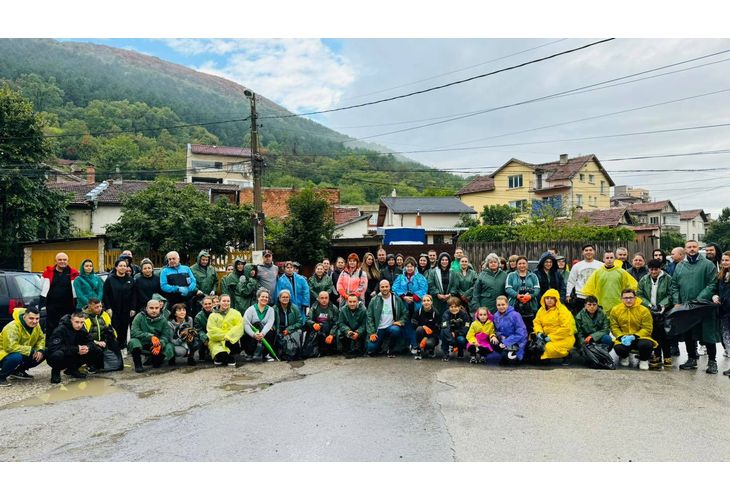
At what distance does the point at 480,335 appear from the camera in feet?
30.3

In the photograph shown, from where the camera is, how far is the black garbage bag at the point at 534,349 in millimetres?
8953

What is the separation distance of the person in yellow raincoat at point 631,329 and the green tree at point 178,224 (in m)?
16.3

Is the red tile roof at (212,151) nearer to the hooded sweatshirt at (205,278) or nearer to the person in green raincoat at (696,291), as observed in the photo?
the hooded sweatshirt at (205,278)

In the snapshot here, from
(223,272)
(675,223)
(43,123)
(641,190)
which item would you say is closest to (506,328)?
(223,272)

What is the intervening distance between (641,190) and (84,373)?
→ 108832mm

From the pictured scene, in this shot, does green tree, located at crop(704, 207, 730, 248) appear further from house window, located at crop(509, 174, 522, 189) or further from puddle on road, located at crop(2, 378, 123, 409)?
→ puddle on road, located at crop(2, 378, 123, 409)

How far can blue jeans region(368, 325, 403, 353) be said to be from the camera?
991 cm

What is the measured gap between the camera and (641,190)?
101500 millimetres

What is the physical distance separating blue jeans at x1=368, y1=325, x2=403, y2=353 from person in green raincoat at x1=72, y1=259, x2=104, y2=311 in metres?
4.88

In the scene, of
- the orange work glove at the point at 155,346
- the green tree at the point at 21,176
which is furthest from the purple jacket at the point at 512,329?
the green tree at the point at 21,176

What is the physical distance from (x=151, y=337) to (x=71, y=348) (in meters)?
1.14

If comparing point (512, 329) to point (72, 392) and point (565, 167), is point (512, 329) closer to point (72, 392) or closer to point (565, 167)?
point (72, 392)

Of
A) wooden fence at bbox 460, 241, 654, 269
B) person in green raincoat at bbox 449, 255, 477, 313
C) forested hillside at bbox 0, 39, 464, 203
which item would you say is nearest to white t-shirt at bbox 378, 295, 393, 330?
person in green raincoat at bbox 449, 255, 477, 313

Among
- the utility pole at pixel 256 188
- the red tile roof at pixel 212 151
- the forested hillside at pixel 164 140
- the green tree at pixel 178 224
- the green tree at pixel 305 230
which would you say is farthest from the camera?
the red tile roof at pixel 212 151
